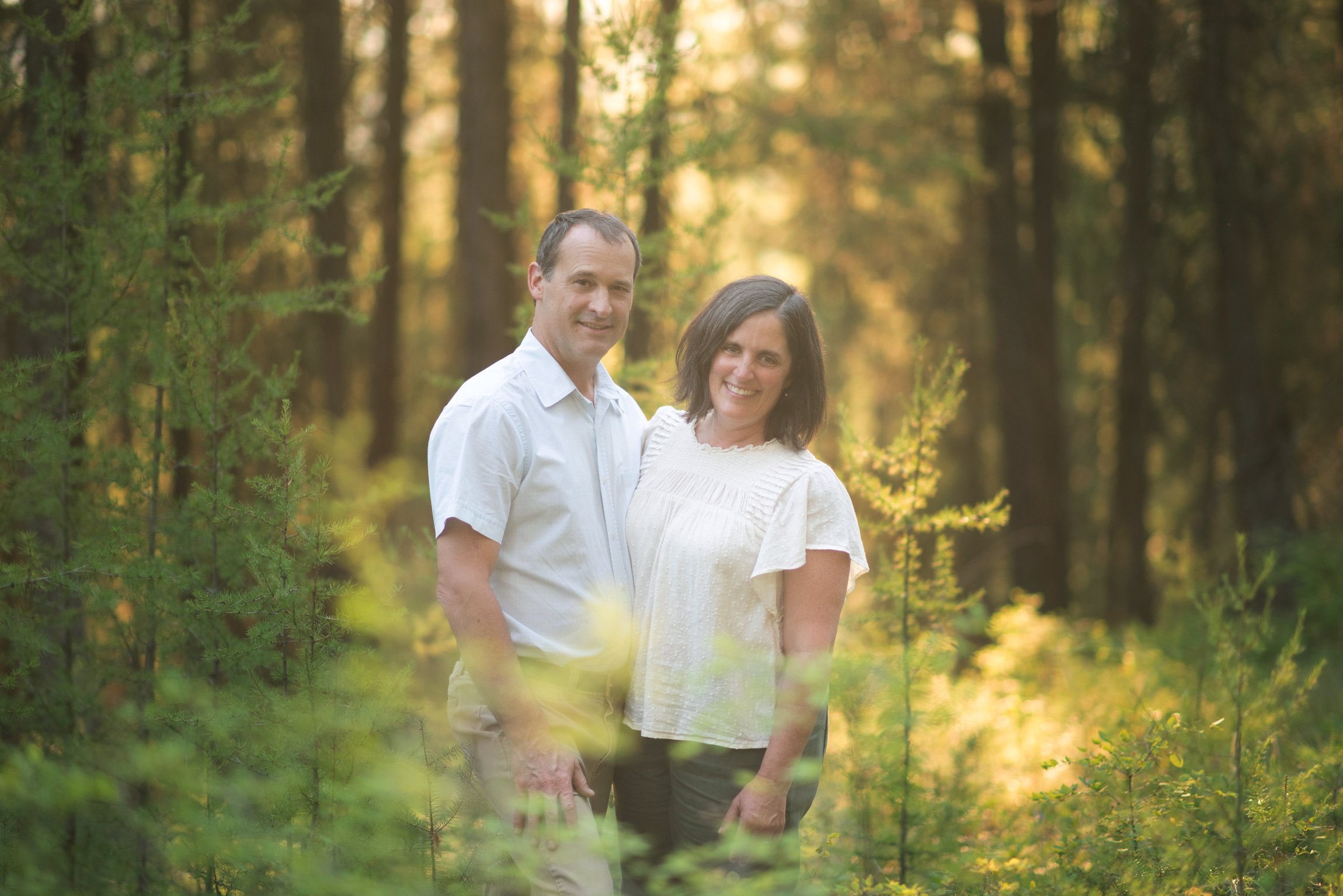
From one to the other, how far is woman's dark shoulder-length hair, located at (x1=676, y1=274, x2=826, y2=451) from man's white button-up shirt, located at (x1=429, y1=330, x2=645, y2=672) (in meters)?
0.46

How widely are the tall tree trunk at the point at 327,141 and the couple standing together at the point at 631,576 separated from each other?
7676 mm

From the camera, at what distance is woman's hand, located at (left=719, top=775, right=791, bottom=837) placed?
275cm

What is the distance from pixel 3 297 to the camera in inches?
157

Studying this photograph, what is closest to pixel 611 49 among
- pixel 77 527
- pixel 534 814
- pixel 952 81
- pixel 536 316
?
pixel 536 316

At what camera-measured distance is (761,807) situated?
9.04 feet

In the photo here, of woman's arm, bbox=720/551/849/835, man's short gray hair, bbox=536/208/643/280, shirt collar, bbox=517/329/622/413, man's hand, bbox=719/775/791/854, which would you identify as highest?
man's short gray hair, bbox=536/208/643/280

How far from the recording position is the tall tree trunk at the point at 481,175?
8562 millimetres

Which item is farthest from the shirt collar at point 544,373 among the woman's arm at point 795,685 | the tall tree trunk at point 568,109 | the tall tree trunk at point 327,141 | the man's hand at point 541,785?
the tall tree trunk at point 327,141

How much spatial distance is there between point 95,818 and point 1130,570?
10714mm

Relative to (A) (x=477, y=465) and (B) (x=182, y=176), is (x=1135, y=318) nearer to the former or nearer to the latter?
(B) (x=182, y=176)

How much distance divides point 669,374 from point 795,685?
2.94 m

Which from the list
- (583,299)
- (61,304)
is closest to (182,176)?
(61,304)

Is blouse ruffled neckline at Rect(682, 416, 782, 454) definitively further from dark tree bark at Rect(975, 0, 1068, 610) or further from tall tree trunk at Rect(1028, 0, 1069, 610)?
tall tree trunk at Rect(1028, 0, 1069, 610)

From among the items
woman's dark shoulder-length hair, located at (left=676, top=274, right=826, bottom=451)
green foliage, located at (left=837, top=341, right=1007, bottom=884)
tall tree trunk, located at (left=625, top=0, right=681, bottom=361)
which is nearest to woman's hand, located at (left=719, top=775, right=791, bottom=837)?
green foliage, located at (left=837, top=341, right=1007, bottom=884)
